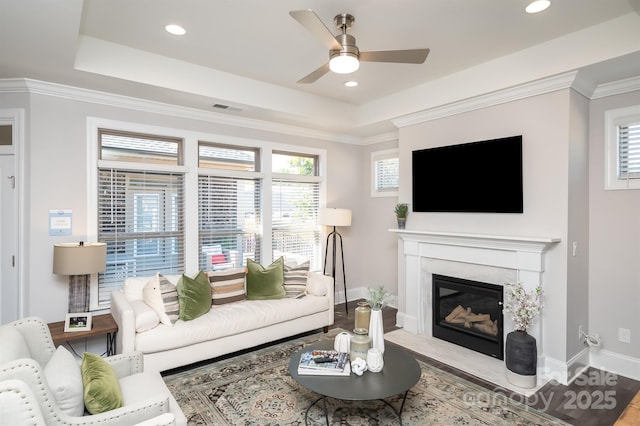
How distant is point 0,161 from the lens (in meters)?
3.27

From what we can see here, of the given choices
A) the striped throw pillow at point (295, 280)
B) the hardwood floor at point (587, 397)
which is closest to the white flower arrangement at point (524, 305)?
the hardwood floor at point (587, 397)

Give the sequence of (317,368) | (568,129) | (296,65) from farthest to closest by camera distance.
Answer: (296,65) < (568,129) < (317,368)

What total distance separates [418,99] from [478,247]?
6.17 feet

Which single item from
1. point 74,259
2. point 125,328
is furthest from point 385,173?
point 74,259

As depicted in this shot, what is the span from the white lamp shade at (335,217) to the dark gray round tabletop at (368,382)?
2443mm

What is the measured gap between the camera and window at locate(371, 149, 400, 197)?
534cm

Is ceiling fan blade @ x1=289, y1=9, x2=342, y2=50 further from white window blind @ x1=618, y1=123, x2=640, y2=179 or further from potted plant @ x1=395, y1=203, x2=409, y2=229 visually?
white window blind @ x1=618, y1=123, x2=640, y2=179

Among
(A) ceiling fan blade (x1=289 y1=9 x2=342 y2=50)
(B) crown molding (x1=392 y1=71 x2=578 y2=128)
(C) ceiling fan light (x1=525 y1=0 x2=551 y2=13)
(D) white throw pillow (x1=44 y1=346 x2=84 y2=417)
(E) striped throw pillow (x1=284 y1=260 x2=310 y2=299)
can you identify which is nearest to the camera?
(D) white throw pillow (x1=44 y1=346 x2=84 y2=417)

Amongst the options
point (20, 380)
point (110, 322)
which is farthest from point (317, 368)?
point (110, 322)

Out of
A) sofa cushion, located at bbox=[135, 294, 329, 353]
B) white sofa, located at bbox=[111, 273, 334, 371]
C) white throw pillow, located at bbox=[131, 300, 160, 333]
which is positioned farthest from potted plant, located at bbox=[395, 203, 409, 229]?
white throw pillow, located at bbox=[131, 300, 160, 333]

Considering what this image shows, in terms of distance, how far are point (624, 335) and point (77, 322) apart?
4902mm

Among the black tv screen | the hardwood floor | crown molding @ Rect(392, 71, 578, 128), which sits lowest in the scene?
the hardwood floor

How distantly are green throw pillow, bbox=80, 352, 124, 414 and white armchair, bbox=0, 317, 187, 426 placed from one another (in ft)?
0.19

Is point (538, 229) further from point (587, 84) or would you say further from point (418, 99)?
A: point (418, 99)
